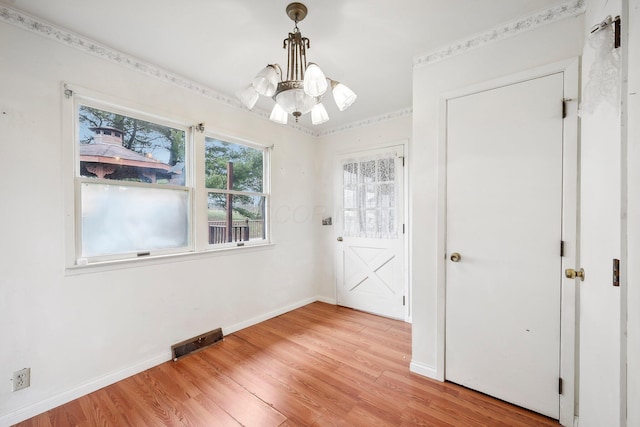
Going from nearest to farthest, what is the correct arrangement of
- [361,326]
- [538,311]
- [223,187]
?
[538,311]
[223,187]
[361,326]

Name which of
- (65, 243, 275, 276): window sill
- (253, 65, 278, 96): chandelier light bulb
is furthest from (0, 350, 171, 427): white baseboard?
(253, 65, 278, 96): chandelier light bulb

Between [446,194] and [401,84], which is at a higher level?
[401,84]

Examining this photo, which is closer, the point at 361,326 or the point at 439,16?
the point at 439,16

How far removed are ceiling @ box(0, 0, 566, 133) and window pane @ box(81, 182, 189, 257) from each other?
1099 mm

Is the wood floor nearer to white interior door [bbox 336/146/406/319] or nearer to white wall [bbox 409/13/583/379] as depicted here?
white wall [bbox 409/13/583/379]

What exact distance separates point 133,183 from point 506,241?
2.86 meters

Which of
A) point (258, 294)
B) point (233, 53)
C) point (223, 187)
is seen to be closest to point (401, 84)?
point (233, 53)

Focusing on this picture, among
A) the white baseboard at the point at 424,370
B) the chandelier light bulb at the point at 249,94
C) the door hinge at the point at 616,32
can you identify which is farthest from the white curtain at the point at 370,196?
the door hinge at the point at 616,32

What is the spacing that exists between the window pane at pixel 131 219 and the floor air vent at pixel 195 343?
90 cm

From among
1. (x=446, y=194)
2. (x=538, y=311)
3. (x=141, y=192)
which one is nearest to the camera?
(x=538, y=311)

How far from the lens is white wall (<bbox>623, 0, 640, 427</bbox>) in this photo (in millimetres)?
751

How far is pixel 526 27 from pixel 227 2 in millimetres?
1902

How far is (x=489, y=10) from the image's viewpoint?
1584 millimetres

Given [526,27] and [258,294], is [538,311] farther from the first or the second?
[258,294]
